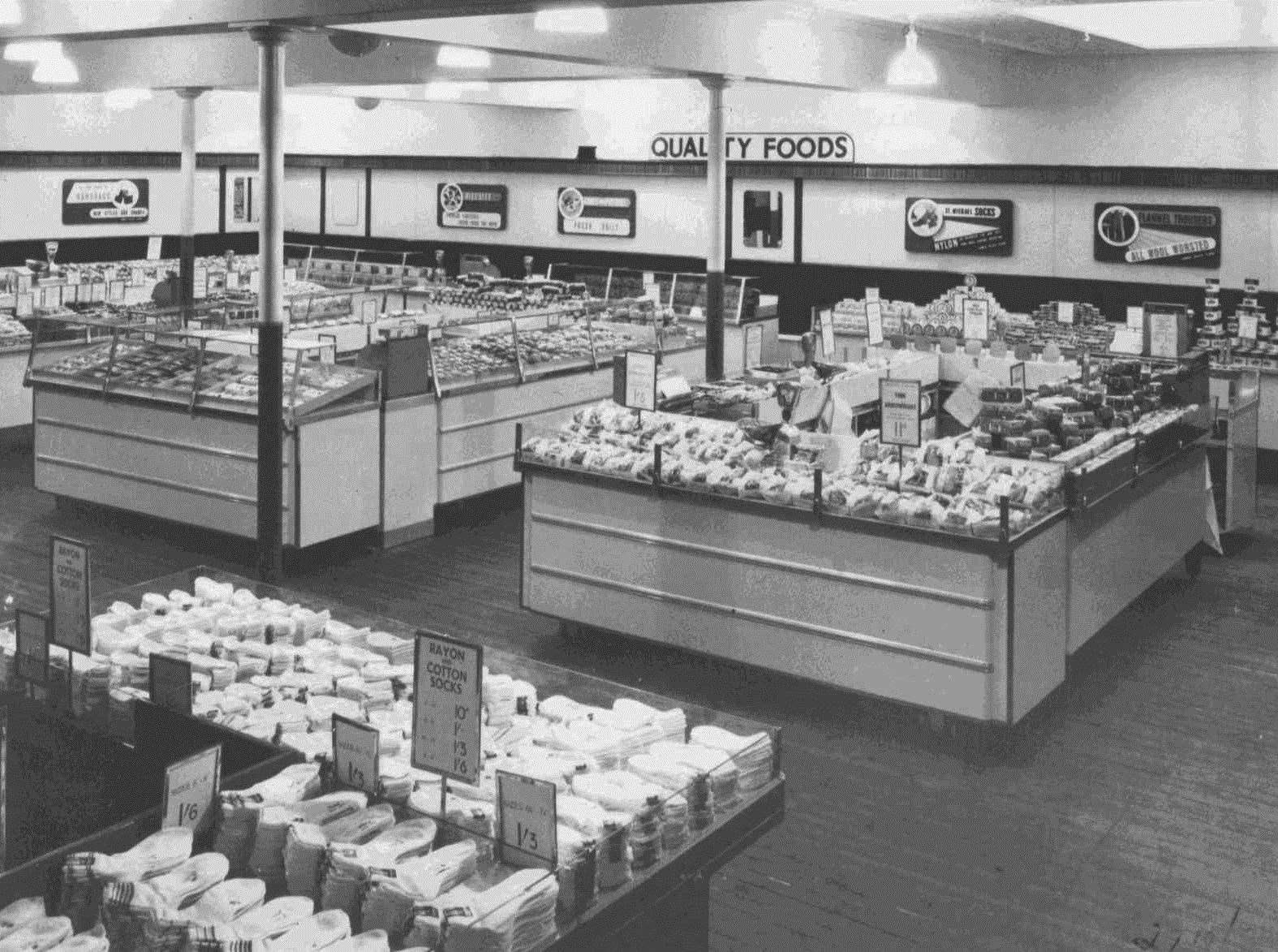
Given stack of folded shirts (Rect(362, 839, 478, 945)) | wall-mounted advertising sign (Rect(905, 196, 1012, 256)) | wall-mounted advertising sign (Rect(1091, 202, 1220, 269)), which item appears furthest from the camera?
wall-mounted advertising sign (Rect(905, 196, 1012, 256))

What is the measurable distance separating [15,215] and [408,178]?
4977 mm

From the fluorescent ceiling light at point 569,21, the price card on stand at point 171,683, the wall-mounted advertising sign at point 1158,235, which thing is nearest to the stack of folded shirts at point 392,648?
the price card on stand at point 171,683

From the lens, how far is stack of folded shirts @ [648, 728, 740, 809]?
3832mm

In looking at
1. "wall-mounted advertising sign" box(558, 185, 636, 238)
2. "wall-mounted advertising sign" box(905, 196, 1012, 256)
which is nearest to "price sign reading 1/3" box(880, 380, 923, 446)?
"wall-mounted advertising sign" box(905, 196, 1012, 256)

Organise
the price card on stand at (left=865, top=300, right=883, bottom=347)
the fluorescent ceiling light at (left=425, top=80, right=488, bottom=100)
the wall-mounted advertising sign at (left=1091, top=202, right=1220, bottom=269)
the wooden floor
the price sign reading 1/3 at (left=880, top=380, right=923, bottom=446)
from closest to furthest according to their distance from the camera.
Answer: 1. the wooden floor
2. the price sign reading 1/3 at (left=880, top=380, right=923, bottom=446)
3. the price card on stand at (left=865, top=300, right=883, bottom=347)
4. the wall-mounted advertising sign at (left=1091, top=202, right=1220, bottom=269)
5. the fluorescent ceiling light at (left=425, top=80, right=488, bottom=100)

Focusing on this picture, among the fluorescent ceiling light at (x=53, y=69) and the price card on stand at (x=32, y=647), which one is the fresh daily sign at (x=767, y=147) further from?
the price card on stand at (x=32, y=647)

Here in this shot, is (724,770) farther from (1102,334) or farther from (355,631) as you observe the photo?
(1102,334)

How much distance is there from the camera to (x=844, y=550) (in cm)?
652

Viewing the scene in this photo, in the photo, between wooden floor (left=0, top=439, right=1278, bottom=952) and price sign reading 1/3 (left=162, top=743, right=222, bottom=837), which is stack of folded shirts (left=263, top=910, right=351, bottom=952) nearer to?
price sign reading 1/3 (left=162, top=743, right=222, bottom=837)

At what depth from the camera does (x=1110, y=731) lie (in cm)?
645

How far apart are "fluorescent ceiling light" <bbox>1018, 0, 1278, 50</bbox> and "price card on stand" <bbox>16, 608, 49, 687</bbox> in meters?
8.08

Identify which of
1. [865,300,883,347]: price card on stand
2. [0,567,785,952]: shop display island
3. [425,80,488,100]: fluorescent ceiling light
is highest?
[425,80,488,100]: fluorescent ceiling light

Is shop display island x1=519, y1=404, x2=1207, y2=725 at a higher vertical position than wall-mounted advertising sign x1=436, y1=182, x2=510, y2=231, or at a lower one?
lower

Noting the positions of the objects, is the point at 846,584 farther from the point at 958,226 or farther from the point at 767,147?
the point at 767,147
